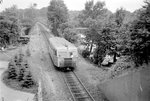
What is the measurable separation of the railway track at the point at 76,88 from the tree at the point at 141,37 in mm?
4856

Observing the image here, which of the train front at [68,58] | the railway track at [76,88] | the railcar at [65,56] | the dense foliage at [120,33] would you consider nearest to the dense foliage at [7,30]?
the dense foliage at [120,33]

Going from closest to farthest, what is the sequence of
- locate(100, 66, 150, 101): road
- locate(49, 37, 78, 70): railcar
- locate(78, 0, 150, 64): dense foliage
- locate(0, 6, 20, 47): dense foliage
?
locate(100, 66, 150, 101): road
locate(78, 0, 150, 64): dense foliage
locate(49, 37, 78, 70): railcar
locate(0, 6, 20, 47): dense foliage

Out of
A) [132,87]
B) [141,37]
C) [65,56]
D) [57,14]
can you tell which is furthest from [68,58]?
[57,14]

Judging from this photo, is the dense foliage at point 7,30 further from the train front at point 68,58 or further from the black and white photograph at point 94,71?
the train front at point 68,58

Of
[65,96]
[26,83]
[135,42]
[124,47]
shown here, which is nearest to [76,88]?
[65,96]

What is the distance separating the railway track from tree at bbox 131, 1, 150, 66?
4.86 meters

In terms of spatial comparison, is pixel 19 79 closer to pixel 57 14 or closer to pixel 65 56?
pixel 65 56

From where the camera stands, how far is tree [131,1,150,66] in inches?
443

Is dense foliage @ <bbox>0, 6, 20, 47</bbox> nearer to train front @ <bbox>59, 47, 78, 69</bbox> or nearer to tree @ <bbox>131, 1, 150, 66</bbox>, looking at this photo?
train front @ <bbox>59, 47, 78, 69</bbox>

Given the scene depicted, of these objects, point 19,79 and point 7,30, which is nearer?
point 19,79

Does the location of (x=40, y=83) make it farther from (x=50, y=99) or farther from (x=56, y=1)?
(x=56, y=1)

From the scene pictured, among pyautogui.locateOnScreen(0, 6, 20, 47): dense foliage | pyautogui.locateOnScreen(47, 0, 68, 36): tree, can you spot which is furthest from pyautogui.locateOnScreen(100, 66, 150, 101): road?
pyautogui.locateOnScreen(47, 0, 68, 36): tree

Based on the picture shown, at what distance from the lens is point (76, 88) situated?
16828mm

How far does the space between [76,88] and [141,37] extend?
7.83 metres
